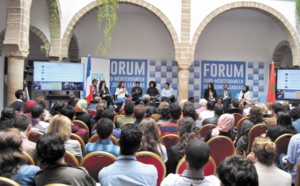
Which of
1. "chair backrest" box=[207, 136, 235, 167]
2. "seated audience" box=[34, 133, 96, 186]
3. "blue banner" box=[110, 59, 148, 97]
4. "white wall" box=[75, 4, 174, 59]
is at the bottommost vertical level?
"chair backrest" box=[207, 136, 235, 167]

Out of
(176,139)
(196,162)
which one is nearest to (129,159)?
(196,162)

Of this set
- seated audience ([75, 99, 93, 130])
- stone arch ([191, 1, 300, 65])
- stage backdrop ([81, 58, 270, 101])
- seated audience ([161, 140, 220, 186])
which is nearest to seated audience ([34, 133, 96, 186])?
seated audience ([161, 140, 220, 186])

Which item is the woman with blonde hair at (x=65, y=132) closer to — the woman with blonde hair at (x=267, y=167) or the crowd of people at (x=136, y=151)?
the crowd of people at (x=136, y=151)

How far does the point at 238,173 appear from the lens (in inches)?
78.5

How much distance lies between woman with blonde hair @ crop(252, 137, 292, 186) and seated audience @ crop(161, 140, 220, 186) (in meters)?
0.55

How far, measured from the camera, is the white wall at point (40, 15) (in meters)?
12.1

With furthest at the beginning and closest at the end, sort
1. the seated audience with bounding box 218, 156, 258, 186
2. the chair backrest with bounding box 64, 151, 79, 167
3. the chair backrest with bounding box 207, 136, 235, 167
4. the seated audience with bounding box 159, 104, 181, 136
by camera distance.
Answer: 1. the seated audience with bounding box 159, 104, 181, 136
2. the chair backrest with bounding box 207, 136, 235, 167
3. the chair backrest with bounding box 64, 151, 79, 167
4. the seated audience with bounding box 218, 156, 258, 186

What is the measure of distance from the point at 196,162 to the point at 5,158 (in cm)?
130

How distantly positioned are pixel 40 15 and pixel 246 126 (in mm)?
9075

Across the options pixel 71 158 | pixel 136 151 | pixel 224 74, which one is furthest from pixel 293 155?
pixel 224 74

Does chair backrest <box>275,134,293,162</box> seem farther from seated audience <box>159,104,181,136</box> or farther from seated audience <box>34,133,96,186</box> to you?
seated audience <box>34,133,96,186</box>

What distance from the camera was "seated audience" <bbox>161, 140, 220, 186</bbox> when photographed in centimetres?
238

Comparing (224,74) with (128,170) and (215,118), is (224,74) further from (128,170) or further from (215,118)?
(128,170)

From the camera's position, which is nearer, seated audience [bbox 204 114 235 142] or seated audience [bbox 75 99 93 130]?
seated audience [bbox 204 114 235 142]
